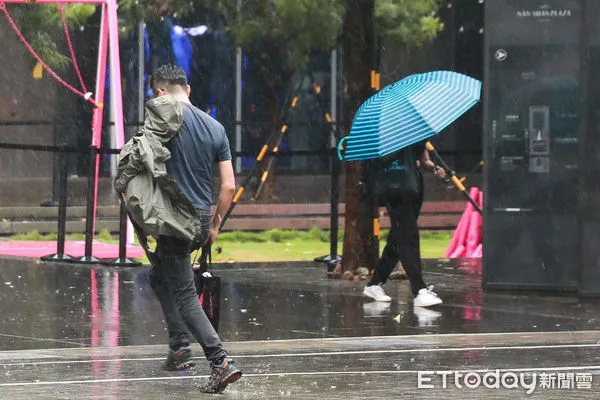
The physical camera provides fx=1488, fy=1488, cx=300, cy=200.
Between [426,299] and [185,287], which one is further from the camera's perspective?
[426,299]

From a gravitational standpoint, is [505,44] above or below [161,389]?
above

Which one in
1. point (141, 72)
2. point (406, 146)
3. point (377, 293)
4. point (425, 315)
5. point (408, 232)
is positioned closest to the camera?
point (425, 315)

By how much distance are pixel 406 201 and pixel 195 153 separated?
4347mm

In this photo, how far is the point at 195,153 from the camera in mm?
8672

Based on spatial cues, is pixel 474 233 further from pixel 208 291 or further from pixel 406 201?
pixel 208 291

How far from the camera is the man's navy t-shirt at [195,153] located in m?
8.64

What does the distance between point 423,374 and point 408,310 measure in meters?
3.55

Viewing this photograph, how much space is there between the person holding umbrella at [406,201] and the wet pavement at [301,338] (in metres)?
0.27

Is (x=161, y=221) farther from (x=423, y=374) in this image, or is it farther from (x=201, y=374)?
(x=423, y=374)

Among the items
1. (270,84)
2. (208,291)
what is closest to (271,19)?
(270,84)

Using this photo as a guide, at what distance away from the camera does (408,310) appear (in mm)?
12570

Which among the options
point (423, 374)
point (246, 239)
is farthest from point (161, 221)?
point (246, 239)

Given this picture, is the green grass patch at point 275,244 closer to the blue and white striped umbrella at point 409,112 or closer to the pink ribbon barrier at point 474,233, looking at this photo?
the pink ribbon barrier at point 474,233

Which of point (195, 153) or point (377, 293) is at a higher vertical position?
point (195, 153)
